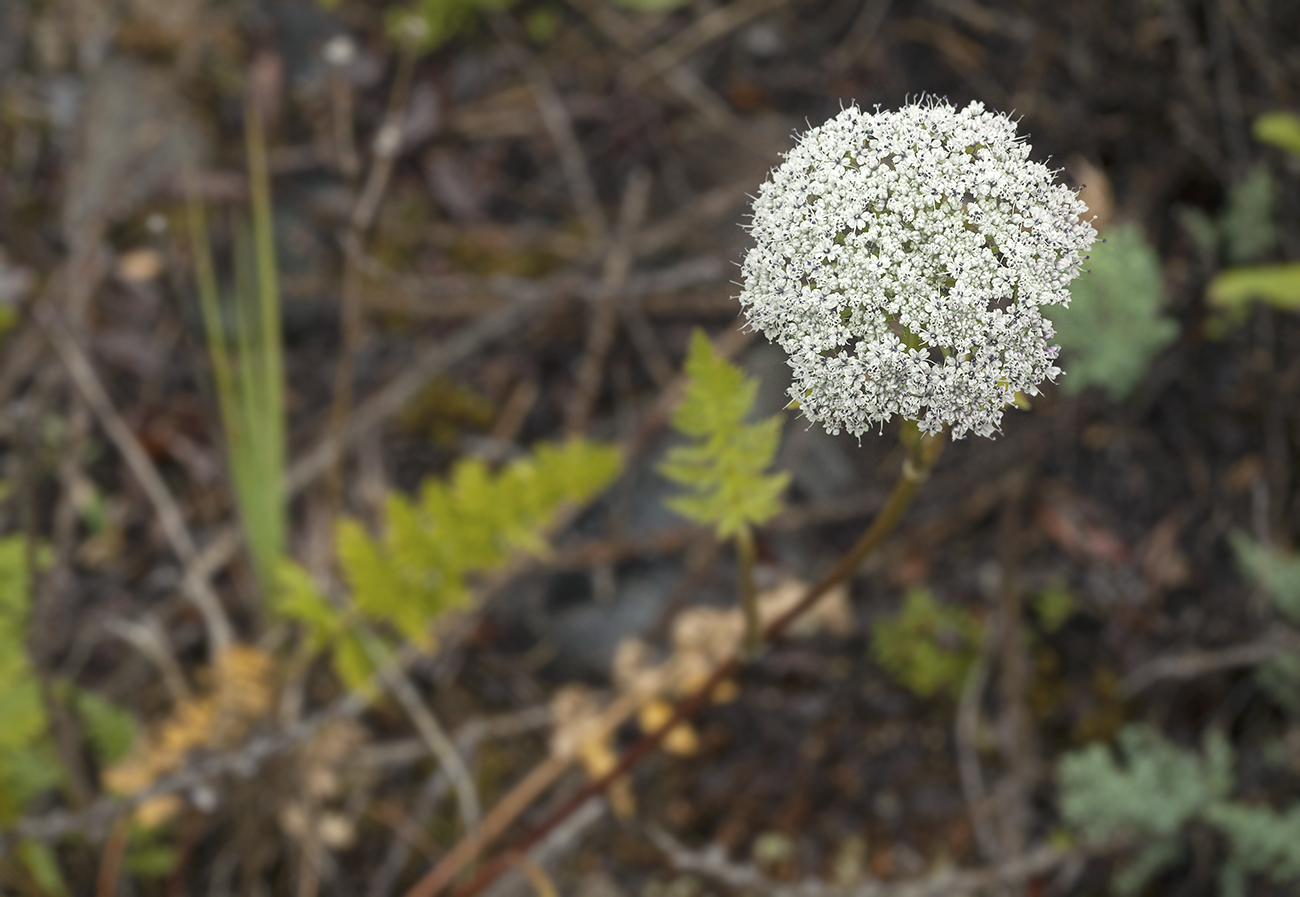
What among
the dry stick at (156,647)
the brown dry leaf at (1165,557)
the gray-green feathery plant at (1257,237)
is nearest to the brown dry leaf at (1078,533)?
the brown dry leaf at (1165,557)

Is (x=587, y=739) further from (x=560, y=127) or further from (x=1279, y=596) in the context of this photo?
(x=560, y=127)

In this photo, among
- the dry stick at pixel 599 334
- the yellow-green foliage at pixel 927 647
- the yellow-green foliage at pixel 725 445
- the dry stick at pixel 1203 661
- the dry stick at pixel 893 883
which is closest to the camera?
the yellow-green foliage at pixel 725 445

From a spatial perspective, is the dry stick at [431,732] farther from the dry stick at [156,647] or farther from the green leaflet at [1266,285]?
the green leaflet at [1266,285]

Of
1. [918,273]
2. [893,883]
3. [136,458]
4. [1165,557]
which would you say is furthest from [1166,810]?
[136,458]

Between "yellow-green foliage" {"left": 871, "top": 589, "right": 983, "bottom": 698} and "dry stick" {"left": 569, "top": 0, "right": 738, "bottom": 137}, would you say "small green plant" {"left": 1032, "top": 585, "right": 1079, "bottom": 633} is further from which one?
"dry stick" {"left": 569, "top": 0, "right": 738, "bottom": 137}

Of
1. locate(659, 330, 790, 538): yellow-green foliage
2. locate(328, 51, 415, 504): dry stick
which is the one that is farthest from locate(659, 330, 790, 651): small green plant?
locate(328, 51, 415, 504): dry stick

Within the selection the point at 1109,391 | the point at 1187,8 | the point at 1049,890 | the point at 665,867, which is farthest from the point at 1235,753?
the point at 1187,8

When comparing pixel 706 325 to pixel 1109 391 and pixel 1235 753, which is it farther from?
pixel 1235 753
